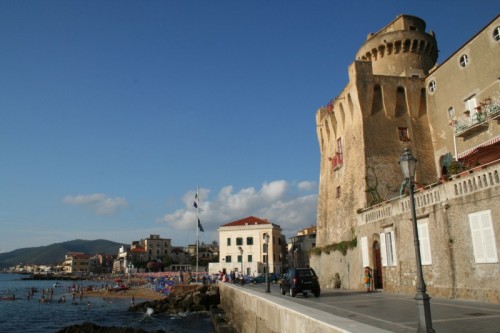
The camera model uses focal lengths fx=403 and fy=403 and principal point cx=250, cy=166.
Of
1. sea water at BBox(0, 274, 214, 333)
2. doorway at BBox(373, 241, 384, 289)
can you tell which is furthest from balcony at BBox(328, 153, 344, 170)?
sea water at BBox(0, 274, 214, 333)

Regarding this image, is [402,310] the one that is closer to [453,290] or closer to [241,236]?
[453,290]

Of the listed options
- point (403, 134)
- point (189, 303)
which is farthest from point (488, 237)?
point (189, 303)

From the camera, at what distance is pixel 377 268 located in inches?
877

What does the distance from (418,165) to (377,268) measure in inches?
382

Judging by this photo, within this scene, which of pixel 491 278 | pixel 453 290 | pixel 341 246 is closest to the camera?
pixel 491 278

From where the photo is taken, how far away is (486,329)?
813cm

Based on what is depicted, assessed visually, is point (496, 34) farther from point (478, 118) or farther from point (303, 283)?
point (303, 283)

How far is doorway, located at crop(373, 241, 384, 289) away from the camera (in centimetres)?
2203

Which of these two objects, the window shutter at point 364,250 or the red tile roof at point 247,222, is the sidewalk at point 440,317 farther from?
the red tile roof at point 247,222

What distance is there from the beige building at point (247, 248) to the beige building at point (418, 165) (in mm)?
→ 29279

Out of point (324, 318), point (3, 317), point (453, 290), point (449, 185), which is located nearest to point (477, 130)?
point (449, 185)

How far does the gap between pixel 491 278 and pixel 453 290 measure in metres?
2.08

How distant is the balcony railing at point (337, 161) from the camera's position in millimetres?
31856

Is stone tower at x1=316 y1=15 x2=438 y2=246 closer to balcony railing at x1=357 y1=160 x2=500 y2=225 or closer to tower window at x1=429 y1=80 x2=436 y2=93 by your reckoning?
tower window at x1=429 y1=80 x2=436 y2=93
